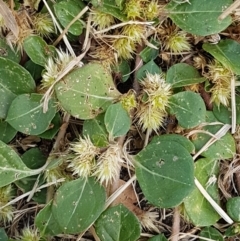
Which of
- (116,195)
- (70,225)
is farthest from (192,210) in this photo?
(70,225)

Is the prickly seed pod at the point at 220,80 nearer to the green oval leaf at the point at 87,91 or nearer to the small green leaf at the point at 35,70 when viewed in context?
the green oval leaf at the point at 87,91

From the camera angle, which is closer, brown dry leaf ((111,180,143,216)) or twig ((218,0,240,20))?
twig ((218,0,240,20))

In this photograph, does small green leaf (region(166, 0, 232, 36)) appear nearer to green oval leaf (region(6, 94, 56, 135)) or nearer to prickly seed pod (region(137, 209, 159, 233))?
green oval leaf (region(6, 94, 56, 135))

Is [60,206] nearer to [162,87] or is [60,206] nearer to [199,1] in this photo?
[162,87]

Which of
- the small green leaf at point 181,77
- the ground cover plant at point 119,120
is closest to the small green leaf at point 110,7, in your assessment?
the ground cover plant at point 119,120

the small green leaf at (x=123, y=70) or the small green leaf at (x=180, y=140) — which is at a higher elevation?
the small green leaf at (x=123, y=70)

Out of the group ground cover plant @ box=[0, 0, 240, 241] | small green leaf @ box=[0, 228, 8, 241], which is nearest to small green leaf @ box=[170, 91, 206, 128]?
ground cover plant @ box=[0, 0, 240, 241]

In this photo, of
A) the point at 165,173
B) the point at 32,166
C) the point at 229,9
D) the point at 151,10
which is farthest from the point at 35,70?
the point at 229,9
